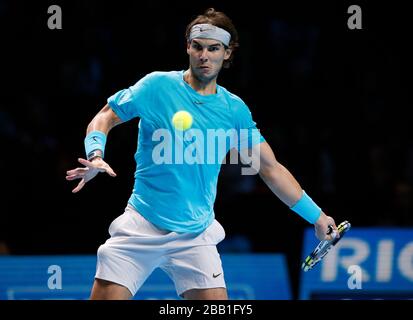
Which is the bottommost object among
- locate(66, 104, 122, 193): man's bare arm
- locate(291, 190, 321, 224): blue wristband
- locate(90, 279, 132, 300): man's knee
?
locate(90, 279, 132, 300): man's knee

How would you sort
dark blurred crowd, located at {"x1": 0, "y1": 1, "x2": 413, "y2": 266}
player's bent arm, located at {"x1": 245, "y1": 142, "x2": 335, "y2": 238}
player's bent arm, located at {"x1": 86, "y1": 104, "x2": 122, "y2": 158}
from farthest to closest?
dark blurred crowd, located at {"x1": 0, "y1": 1, "x2": 413, "y2": 266}, player's bent arm, located at {"x1": 245, "y1": 142, "x2": 335, "y2": 238}, player's bent arm, located at {"x1": 86, "y1": 104, "x2": 122, "y2": 158}

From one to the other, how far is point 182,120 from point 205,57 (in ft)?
1.20

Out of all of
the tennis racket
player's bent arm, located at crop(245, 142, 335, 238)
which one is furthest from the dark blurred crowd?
player's bent arm, located at crop(245, 142, 335, 238)

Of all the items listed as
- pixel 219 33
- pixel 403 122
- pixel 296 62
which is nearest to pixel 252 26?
pixel 296 62

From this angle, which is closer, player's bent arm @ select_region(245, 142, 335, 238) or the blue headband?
the blue headband

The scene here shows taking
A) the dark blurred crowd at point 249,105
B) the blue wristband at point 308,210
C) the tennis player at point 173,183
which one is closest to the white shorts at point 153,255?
the tennis player at point 173,183

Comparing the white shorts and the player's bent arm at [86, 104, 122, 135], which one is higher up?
the player's bent arm at [86, 104, 122, 135]

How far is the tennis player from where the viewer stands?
481 centimetres

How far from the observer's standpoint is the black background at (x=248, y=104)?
7.58 m

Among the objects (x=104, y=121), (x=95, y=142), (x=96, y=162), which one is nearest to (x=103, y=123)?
(x=104, y=121)

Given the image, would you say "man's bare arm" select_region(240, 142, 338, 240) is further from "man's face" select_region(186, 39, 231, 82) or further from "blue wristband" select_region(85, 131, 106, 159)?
"blue wristband" select_region(85, 131, 106, 159)

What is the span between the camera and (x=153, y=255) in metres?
4.84

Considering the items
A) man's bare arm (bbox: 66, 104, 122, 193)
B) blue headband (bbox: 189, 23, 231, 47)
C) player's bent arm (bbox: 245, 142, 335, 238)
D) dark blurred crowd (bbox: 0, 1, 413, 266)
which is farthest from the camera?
dark blurred crowd (bbox: 0, 1, 413, 266)

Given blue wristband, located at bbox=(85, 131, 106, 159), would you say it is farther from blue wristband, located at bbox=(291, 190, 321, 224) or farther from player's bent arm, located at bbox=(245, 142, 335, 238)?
blue wristband, located at bbox=(291, 190, 321, 224)
